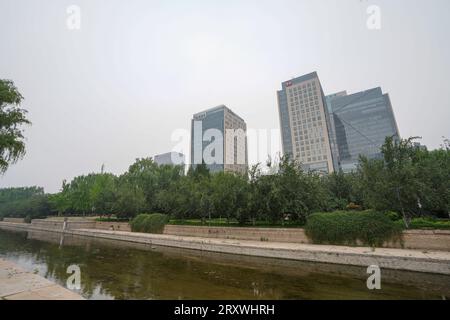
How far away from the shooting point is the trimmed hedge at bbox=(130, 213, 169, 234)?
31062 millimetres

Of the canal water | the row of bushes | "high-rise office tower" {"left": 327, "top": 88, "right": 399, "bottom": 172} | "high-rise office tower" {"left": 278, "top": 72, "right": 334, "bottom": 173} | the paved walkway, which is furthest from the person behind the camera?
"high-rise office tower" {"left": 327, "top": 88, "right": 399, "bottom": 172}

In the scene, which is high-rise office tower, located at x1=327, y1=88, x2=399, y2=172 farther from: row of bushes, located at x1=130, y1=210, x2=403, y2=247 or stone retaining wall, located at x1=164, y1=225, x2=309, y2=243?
row of bushes, located at x1=130, y1=210, x2=403, y2=247

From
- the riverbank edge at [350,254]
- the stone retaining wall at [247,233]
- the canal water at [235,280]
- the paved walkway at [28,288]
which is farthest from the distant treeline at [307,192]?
the paved walkway at [28,288]

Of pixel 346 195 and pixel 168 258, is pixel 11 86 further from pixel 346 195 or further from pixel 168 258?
pixel 346 195

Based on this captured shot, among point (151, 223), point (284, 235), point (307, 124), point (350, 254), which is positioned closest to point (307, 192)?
point (284, 235)

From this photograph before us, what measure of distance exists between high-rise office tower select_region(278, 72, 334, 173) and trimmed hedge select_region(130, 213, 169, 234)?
272ft

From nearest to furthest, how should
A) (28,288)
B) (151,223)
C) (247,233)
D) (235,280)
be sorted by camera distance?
(28,288) < (235,280) < (247,233) < (151,223)

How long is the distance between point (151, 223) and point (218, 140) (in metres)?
105

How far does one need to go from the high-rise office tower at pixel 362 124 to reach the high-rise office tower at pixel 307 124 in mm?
17077

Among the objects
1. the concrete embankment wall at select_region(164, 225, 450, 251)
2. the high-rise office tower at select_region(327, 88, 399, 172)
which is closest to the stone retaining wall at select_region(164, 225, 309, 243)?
the concrete embankment wall at select_region(164, 225, 450, 251)

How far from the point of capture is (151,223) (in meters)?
31.8

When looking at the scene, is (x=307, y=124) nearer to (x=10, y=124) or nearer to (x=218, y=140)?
(x=218, y=140)

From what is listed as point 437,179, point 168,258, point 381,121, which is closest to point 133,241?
point 168,258

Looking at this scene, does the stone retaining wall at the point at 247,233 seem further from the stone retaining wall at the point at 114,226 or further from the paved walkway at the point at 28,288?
the paved walkway at the point at 28,288
